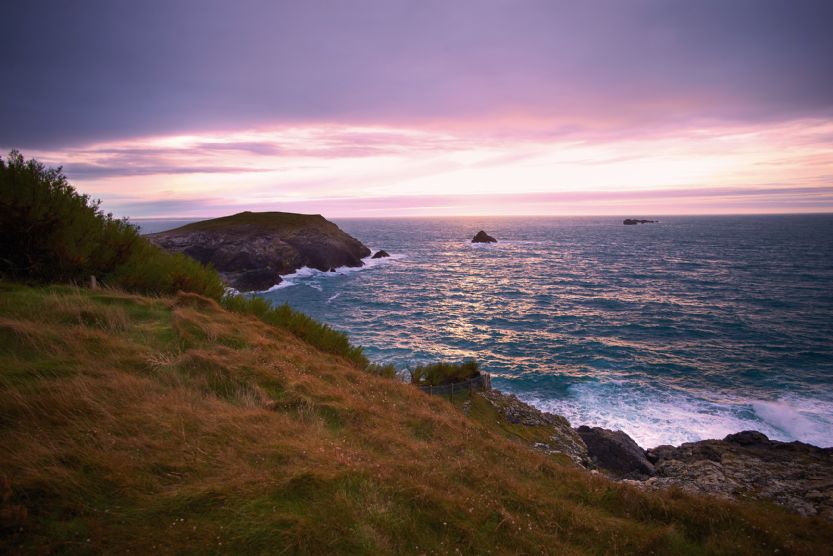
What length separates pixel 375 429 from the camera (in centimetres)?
867

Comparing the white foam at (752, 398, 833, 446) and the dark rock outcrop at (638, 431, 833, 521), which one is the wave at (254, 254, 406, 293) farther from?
the white foam at (752, 398, 833, 446)

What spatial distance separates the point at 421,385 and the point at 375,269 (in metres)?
57.3

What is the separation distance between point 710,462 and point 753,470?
1448 millimetres

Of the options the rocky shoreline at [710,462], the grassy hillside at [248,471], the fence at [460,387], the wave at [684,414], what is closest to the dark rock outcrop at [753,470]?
the rocky shoreline at [710,462]

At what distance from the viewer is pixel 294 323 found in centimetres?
1800

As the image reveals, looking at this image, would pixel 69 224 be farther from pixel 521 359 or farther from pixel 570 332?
pixel 570 332

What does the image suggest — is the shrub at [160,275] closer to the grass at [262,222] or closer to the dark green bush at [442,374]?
the dark green bush at [442,374]

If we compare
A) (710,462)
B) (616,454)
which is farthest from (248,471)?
(710,462)

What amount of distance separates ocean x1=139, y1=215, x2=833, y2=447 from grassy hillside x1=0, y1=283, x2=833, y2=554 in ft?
56.2

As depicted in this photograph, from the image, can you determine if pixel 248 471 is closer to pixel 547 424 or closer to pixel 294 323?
pixel 294 323

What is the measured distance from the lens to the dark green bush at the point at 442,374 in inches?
903

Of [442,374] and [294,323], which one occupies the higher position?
[294,323]

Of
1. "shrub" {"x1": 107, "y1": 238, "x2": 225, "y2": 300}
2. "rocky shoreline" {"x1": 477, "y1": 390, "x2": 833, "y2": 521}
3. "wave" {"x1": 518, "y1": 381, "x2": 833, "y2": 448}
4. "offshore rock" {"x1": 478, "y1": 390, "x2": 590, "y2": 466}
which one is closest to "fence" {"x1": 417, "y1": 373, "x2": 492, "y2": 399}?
"offshore rock" {"x1": 478, "y1": 390, "x2": 590, "y2": 466}

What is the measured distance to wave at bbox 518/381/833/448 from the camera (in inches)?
885
